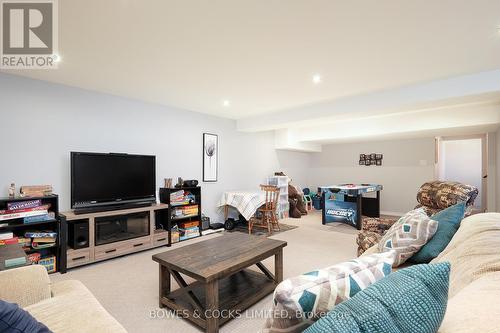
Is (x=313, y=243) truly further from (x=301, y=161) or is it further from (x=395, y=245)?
(x=301, y=161)

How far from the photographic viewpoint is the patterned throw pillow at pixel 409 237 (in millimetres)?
1713

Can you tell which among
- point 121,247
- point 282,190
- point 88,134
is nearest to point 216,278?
point 121,247

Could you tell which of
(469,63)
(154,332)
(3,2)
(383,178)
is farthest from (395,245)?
(383,178)

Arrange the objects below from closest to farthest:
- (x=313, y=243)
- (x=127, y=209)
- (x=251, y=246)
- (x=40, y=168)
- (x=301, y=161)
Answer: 1. (x=251, y=246)
2. (x=40, y=168)
3. (x=127, y=209)
4. (x=313, y=243)
5. (x=301, y=161)

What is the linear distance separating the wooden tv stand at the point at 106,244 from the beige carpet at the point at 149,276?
0.29 feet

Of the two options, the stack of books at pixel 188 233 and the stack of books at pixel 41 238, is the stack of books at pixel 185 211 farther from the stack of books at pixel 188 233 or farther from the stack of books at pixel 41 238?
the stack of books at pixel 41 238

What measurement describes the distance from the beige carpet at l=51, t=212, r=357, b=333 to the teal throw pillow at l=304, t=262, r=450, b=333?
156cm

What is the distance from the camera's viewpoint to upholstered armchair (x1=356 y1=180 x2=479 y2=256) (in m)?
2.53

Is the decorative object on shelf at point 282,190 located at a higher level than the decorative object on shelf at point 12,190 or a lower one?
lower

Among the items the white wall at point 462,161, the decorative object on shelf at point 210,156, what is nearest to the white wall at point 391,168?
the white wall at point 462,161

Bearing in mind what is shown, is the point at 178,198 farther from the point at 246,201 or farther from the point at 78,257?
the point at 78,257

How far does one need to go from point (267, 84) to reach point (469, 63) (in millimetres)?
2195

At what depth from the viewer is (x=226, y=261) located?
210 cm

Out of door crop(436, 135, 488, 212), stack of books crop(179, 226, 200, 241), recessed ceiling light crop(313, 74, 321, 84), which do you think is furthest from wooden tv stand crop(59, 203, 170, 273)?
door crop(436, 135, 488, 212)
